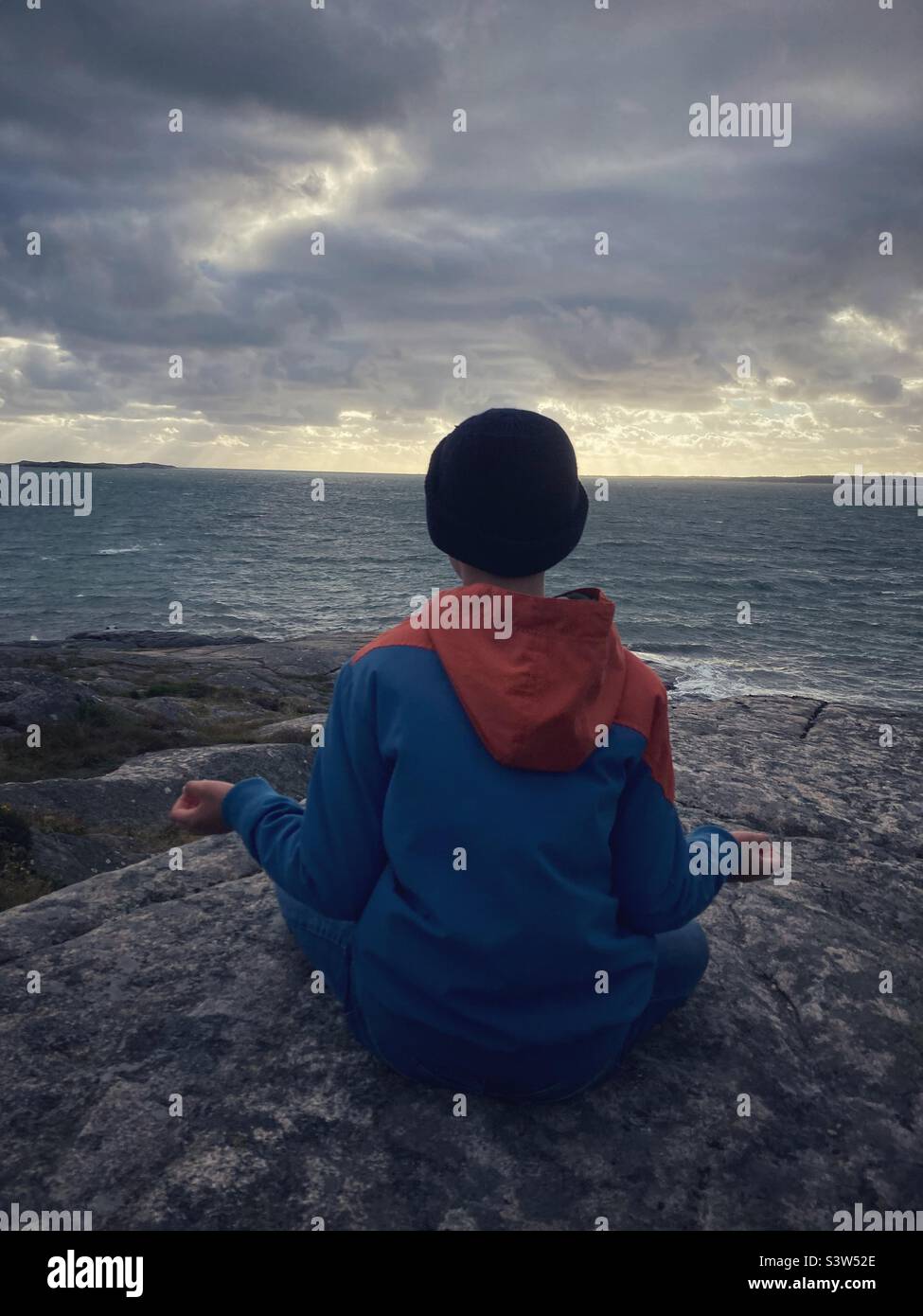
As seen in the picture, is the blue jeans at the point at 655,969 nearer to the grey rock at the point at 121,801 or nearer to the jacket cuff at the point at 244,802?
the jacket cuff at the point at 244,802

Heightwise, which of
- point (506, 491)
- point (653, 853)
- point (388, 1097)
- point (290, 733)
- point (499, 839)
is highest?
point (506, 491)

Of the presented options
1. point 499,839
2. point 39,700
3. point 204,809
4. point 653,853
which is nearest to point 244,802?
point 204,809

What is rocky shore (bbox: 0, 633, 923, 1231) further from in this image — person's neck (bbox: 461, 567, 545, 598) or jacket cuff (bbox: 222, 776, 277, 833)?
person's neck (bbox: 461, 567, 545, 598)

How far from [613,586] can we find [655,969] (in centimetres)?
4854

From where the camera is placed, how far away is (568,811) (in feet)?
7.02

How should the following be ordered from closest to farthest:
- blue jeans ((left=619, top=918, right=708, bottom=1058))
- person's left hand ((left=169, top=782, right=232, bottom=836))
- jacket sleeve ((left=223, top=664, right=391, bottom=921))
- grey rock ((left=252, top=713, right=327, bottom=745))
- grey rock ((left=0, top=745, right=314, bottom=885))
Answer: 1. jacket sleeve ((left=223, top=664, right=391, bottom=921))
2. person's left hand ((left=169, top=782, right=232, bottom=836))
3. blue jeans ((left=619, top=918, right=708, bottom=1058))
4. grey rock ((left=0, top=745, right=314, bottom=885))
5. grey rock ((left=252, top=713, right=327, bottom=745))

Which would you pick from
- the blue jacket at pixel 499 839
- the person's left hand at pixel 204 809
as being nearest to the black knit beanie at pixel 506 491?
the blue jacket at pixel 499 839

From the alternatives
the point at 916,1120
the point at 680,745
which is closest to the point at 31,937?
the point at 916,1120

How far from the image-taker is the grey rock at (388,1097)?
231 cm

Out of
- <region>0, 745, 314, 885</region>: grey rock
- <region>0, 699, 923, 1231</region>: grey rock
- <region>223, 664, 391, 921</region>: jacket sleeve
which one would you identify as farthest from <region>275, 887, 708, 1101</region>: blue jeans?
<region>0, 745, 314, 885</region>: grey rock

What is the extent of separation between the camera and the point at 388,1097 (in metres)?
2.63

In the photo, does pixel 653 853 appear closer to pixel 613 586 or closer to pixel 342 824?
pixel 342 824

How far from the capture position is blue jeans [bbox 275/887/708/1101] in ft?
8.84

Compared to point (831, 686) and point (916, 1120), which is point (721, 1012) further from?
point (831, 686)
